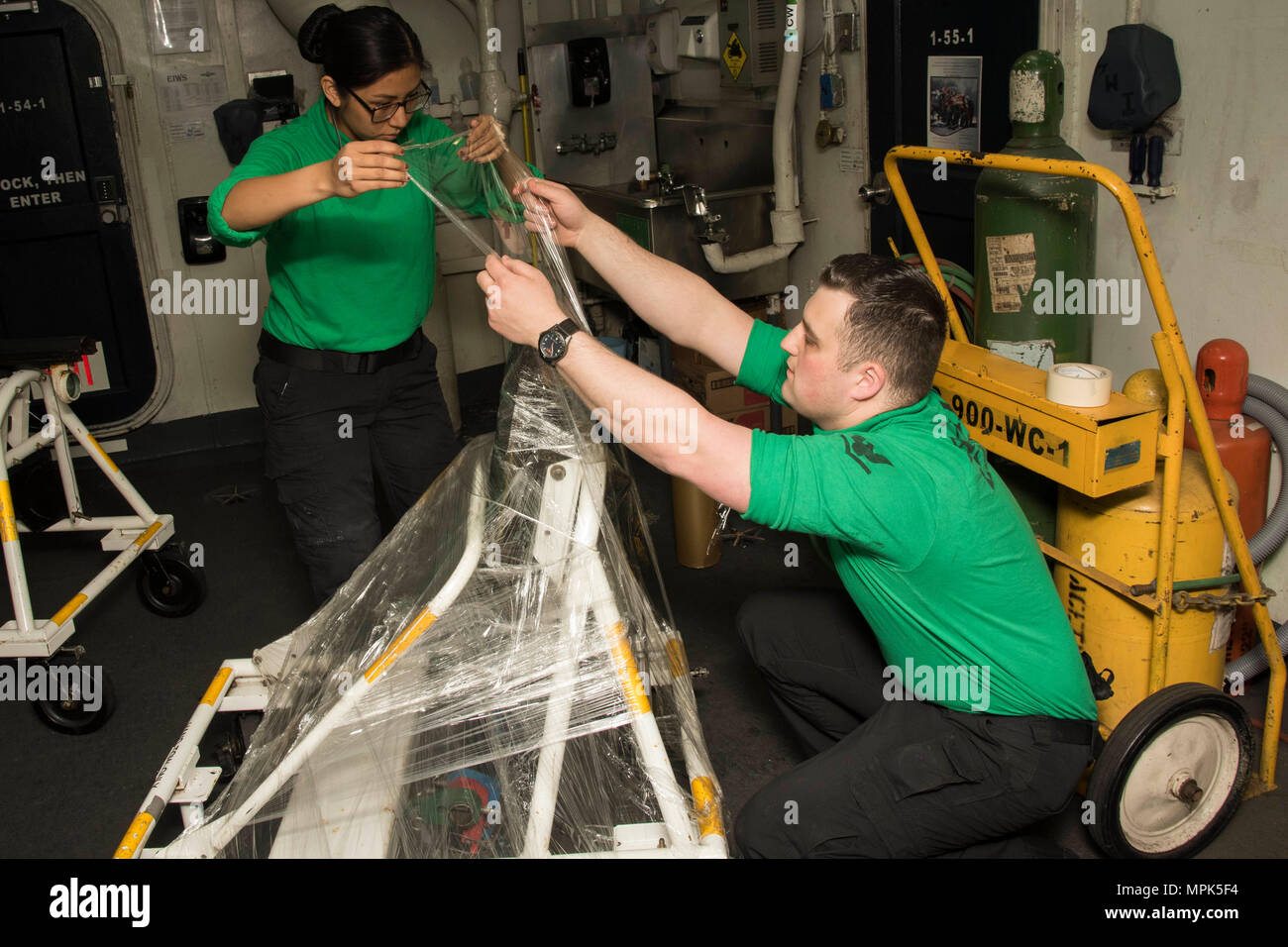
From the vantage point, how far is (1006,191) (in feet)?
8.04

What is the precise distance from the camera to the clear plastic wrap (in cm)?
156

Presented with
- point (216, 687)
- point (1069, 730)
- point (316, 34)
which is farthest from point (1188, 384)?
point (216, 687)

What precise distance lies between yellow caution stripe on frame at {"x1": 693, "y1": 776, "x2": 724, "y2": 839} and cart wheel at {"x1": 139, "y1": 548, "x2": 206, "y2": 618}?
2.21m

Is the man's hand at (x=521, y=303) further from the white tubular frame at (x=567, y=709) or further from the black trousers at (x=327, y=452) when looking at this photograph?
the black trousers at (x=327, y=452)

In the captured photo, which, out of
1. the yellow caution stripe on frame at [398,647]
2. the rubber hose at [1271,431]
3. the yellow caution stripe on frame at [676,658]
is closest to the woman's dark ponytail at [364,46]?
the yellow caution stripe on frame at [398,647]

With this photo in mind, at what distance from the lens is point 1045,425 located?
2.12 meters

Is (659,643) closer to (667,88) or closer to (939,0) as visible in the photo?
(939,0)

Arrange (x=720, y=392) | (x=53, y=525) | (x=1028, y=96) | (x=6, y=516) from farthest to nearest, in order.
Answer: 1. (x=720, y=392)
2. (x=53, y=525)
3. (x=6, y=516)
4. (x=1028, y=96)

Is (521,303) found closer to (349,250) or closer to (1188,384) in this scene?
(349,250)

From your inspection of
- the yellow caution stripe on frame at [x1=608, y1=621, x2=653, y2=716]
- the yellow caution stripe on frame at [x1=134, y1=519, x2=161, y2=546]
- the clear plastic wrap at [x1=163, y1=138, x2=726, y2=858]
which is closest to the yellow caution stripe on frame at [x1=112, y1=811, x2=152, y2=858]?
the clear plastic wrap at [x1=163, y1=138, x2=726, y2=858]

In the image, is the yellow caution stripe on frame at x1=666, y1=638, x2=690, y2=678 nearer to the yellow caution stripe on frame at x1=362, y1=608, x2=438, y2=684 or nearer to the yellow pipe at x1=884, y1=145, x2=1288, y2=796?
the yellow caution stripe on frame at x1=362, y1=608, x2=438, y2=684
